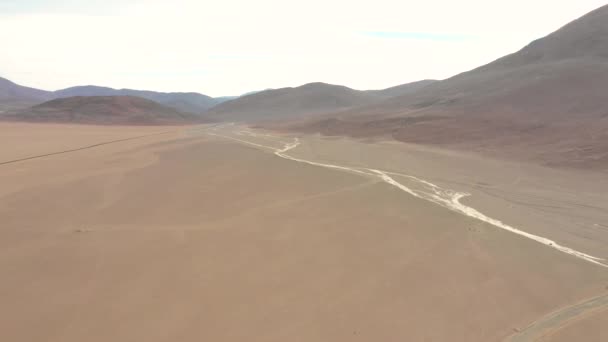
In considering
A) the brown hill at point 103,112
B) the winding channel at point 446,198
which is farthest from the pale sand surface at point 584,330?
the brown hill at point 103,112

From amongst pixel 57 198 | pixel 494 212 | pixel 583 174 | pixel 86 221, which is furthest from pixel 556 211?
pixel 57 198

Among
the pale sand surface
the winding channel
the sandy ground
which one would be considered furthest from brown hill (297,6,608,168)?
the pale sand surface

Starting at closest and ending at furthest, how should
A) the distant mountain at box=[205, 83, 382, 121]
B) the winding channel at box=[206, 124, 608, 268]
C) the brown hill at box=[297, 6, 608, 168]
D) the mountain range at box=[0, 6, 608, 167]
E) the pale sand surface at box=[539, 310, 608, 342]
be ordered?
the pale sand surface at box=[539, 310, 608, 342] < the winding channel at box=[206, 124, 608, 268] < the brown hill at box=[297, 6, 608, 168] < the mountain range at box=[0, 6, 608, 167] < the distant mountain at box=[205, 83, 382, 121]

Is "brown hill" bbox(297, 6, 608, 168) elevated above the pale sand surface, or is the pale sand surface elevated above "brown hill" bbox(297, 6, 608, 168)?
"brown hill" bbox(297, 6, 608, 168)

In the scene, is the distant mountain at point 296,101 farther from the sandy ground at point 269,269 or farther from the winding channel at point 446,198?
the sandy ground at point 269,269

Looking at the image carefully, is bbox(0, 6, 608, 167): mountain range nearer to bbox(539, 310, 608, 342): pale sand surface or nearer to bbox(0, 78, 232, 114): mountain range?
bbox(539, 310, 608, 342): pale sand surface

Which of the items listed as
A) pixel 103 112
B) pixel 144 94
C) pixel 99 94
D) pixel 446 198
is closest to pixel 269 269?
pixel 446 198
